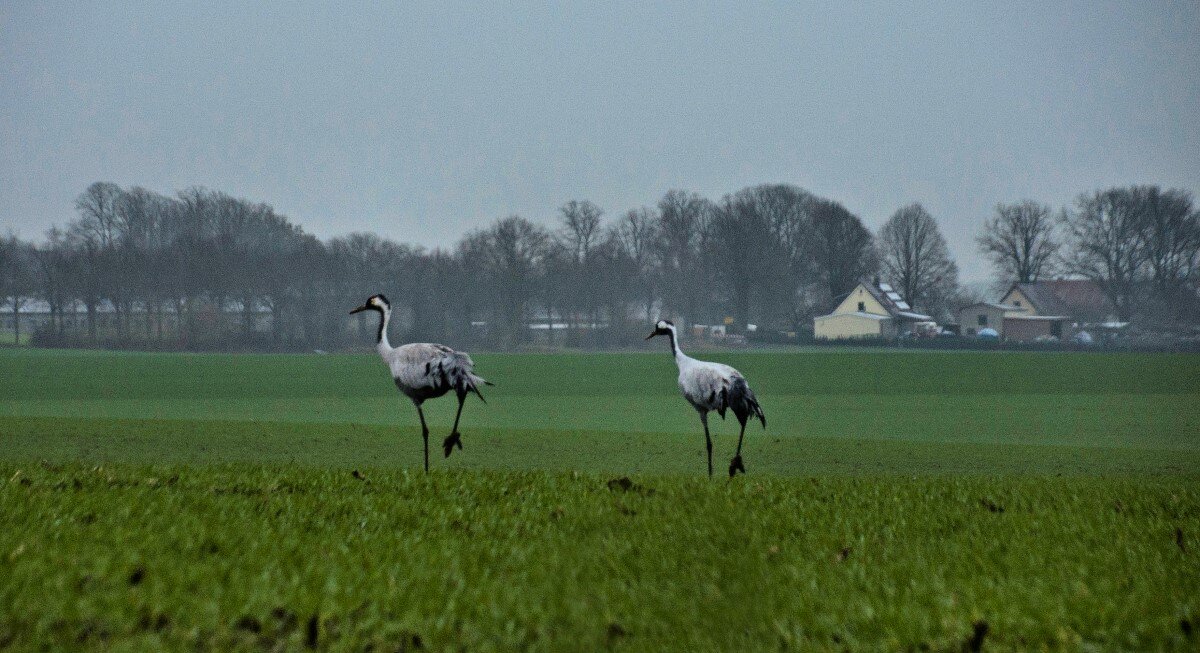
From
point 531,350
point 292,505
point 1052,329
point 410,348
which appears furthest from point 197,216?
point 292,505

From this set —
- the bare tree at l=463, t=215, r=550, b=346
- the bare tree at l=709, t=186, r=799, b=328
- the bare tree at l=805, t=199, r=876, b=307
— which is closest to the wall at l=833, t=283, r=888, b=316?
the bare tree at l=805, t=199, r=876, b=307

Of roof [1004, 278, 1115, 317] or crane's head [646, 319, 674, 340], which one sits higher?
roof [1004, 278, 1115, 317]

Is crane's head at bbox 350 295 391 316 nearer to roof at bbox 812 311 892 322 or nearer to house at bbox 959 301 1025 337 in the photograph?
roof at bbox 812 311 892 322

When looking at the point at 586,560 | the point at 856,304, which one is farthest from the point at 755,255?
the point at 586,560

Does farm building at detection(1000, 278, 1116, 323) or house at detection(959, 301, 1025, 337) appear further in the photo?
house at detection(959, 301, 1025, 337)

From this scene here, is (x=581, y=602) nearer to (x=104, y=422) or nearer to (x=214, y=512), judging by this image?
(x=214, y=512)

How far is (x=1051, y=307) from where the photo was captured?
11362 cm

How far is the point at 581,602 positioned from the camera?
658 centimetres

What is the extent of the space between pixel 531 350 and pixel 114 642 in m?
90.4

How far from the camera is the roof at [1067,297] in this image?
350 feet

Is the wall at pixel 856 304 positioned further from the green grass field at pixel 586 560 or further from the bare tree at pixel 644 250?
the green grass field at pixel 586 560

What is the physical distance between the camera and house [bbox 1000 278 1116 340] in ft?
355

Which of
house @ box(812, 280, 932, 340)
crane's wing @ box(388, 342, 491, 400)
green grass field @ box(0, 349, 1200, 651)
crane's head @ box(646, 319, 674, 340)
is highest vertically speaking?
house @ box(812, 280, 932, 340)

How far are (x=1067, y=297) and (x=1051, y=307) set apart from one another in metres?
1.75
